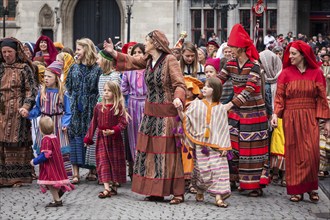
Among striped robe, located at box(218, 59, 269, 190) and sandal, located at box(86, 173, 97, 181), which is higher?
striped robe, located at box(218, 59, 269, 190)

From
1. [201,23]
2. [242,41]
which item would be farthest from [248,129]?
[201,23]

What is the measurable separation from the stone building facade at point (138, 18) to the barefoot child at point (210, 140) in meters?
26.2

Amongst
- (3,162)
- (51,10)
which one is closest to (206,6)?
(51,10)

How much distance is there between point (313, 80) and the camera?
1177 cm

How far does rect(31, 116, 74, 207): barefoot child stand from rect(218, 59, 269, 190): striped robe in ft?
7.62

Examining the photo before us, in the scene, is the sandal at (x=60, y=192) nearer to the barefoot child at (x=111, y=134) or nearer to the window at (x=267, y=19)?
the barefoot child at (x=111, y=134)

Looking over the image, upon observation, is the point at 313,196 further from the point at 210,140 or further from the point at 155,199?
Result: the point at 155,199

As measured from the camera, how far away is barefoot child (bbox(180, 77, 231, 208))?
11172 millimetres

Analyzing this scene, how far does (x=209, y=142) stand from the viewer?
442 inches

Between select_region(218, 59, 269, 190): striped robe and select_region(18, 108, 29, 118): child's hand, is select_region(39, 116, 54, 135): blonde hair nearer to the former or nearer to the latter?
select_region(18, 108, 29, 118): child's hand

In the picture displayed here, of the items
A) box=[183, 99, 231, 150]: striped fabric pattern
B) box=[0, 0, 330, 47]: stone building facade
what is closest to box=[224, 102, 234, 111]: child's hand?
box=[183, 99, 231, 150]: striped fabric pattern

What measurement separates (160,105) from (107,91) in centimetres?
99

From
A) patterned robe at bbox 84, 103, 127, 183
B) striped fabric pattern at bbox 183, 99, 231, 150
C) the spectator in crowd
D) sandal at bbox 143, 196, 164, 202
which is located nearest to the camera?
striped fabric pattern at bbox 183, 99, 231, 150

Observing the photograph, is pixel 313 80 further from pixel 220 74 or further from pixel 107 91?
pixel 107 91
